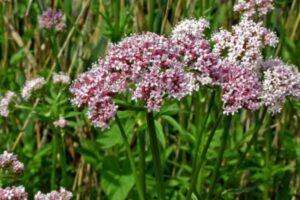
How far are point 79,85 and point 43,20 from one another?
174 cm

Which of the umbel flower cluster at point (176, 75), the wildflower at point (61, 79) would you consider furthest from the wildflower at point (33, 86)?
the umbel flower cluster at point (176, 75)

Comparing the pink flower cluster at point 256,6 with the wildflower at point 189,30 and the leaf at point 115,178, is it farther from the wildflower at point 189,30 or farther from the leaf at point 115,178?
the leaf at point 115,178

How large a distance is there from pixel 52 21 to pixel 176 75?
1960mm

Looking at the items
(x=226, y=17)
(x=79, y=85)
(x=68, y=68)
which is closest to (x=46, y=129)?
(x=68, y=68)

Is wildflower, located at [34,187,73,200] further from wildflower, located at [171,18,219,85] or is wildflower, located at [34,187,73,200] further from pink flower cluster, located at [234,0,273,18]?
pink flower cluster, located at [234,0,273,18]

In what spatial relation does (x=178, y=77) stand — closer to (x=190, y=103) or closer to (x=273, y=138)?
(x=190, y=103)

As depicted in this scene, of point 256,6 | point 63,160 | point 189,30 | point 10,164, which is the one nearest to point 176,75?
point 189,30

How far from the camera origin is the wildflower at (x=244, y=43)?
2.75 meters

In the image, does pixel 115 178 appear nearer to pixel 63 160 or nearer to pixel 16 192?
pixel 63 160

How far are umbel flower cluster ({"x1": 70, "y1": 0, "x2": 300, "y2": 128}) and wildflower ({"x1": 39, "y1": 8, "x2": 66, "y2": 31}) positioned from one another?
1540mm

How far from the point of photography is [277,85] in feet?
8.97

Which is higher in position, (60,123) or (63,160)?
(60,123)

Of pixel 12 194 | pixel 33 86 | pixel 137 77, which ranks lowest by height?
pixel 12 194

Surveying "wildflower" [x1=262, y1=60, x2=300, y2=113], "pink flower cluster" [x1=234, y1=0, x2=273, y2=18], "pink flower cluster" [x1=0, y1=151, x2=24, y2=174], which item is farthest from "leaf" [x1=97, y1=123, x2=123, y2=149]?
"wildflower" [x1=262, y1=60, x2=300, y2=113]
